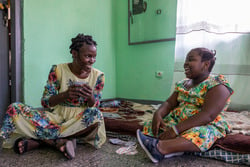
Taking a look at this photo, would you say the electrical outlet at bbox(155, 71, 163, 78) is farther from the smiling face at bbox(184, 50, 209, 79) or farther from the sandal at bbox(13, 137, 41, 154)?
the sandal at bbox(13, 137, 41, 154)

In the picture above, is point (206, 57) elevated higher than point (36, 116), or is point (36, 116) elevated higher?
point (206, 57)

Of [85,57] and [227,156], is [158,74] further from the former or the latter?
[227,156]

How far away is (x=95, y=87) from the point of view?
1.64 metres

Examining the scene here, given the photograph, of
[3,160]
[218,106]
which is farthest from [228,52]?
[3,160]

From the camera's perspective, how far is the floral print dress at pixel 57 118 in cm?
143

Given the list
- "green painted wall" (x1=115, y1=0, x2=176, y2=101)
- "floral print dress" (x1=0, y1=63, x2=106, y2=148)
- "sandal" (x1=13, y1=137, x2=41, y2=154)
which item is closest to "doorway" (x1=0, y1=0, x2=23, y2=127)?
"floral print dress" (x1=0, y1=63, x2=106, y2=148)

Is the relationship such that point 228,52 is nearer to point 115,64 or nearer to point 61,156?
point 115,64

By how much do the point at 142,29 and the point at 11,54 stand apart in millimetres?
1821

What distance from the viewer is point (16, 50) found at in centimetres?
219

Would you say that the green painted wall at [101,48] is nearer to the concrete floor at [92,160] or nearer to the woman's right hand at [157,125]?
the concrete floor at [92,160]

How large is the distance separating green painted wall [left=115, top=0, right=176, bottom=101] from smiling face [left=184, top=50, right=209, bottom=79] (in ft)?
4.64

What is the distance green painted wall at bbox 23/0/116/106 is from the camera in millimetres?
2291

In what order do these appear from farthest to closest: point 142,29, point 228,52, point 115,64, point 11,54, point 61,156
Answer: point 115,64
point 142,29
point 228,52
point 11,54
point 61,156

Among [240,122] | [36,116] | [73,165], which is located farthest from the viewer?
[240,122]
